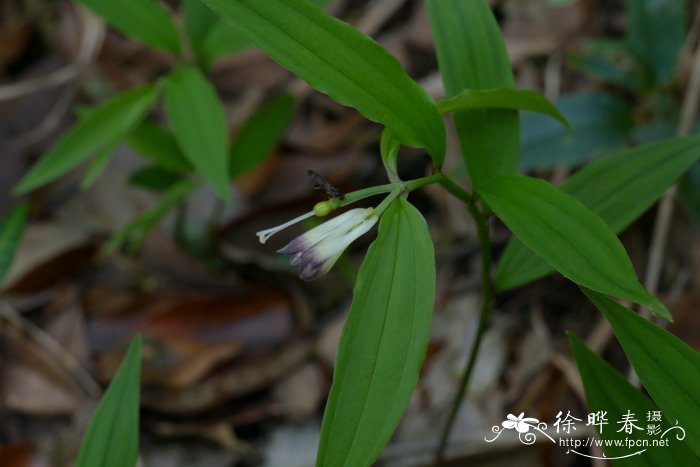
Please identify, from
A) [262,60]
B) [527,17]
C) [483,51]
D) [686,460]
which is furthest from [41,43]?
[686,460]

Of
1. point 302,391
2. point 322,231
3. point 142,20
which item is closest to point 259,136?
point 142,20

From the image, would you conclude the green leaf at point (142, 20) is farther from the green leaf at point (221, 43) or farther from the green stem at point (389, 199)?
the green stem at point (389, 199)

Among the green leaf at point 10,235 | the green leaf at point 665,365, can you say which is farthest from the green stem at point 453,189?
the green leaf at point 10,235

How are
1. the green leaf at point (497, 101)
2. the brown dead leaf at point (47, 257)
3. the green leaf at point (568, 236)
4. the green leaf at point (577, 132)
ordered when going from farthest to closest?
the brown dead leaf at point (47, 257) < the green leaf at point (577, 132) < the green leaf at point (497, 101) < the green leaf at point (568, 236)

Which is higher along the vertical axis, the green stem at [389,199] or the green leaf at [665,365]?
the green stem at [389,199]

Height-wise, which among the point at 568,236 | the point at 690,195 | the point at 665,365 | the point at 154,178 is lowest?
the point at 665,365

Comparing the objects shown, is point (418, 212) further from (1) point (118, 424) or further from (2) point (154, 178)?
(2) point (154, 178)

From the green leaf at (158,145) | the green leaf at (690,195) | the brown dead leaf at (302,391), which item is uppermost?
the green leaf at (158,145)
